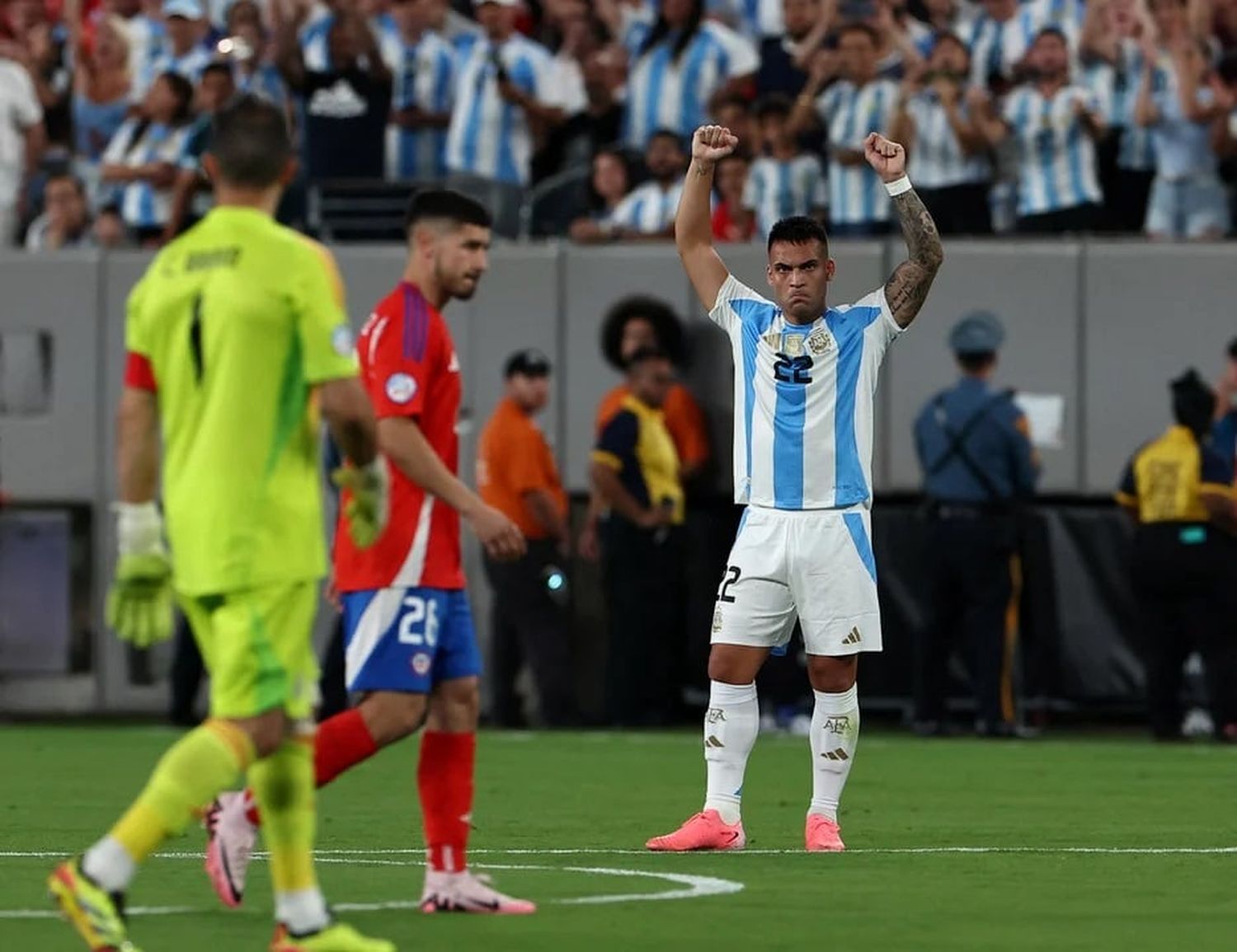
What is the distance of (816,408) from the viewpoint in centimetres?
1099

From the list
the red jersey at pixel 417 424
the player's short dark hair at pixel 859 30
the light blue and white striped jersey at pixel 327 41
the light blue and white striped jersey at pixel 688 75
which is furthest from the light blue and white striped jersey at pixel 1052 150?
the red jersey at pixel 417 424

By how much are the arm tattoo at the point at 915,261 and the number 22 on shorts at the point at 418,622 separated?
117 inches

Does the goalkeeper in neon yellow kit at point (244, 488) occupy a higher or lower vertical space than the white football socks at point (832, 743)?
higher

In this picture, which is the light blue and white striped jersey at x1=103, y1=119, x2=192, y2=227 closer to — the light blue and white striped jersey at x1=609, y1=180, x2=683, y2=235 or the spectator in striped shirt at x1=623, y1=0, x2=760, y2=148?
the light blue and white striped jersey at x1=609, y1=180, x2=683, y2=235

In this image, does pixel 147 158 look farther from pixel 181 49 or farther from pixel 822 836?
pixel 822 836

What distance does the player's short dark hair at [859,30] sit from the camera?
20.4 m

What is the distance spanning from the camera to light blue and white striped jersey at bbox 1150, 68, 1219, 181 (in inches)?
792

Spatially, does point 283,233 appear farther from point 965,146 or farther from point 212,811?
point 965,146

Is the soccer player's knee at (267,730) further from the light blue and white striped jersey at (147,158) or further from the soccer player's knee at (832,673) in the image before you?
the light blue and white striped jersey at (147,158)

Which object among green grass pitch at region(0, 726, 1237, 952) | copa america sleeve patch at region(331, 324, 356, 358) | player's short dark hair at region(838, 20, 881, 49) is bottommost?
green grass pitch at region(0, 726, 1237, 952)

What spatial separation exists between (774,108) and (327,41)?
3817 millimetres

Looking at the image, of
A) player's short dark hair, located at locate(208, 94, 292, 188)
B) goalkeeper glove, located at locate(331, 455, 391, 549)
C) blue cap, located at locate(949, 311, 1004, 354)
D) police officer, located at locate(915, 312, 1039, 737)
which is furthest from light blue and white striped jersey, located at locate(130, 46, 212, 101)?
goalkeeper glove, located at locate(331, 455, 391, 549)

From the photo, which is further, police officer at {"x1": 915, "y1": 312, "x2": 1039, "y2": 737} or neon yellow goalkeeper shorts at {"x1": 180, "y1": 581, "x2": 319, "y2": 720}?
police officer at {"x1": 915, "y1": 312, "x2": 1039, "y2": 737}

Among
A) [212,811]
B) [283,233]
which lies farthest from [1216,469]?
[283,233]
